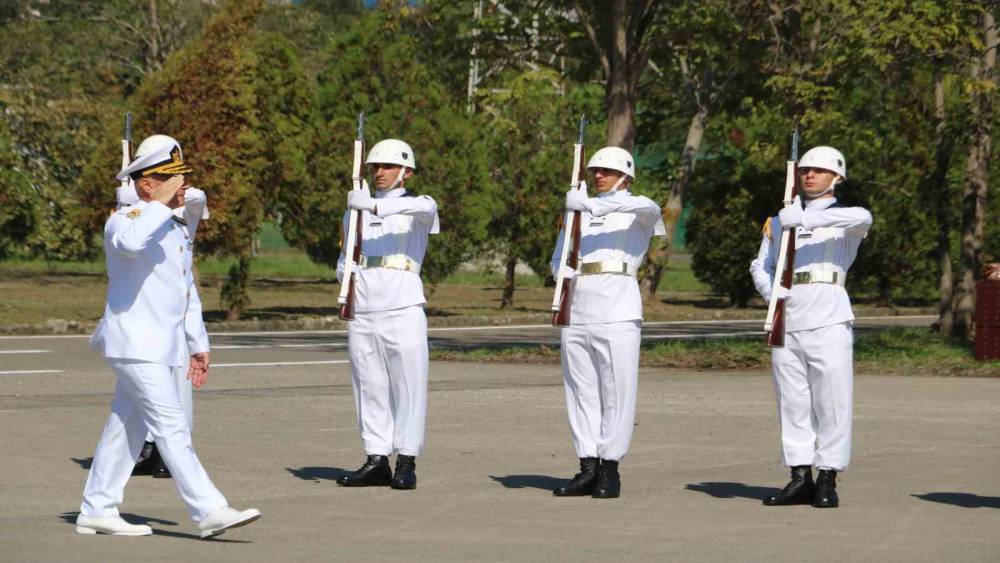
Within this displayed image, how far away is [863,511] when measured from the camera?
10.4 m

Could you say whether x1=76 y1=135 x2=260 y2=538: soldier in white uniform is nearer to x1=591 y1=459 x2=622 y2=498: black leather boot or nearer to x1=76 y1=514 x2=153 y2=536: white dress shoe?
x1=76 y1=514 x2=153 y2=536: white dress shoe

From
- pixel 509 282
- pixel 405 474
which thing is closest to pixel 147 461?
pixel 405 474

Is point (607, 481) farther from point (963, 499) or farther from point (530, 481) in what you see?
point (963, 499)

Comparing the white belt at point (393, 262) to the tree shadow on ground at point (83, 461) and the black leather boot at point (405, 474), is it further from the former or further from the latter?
the tree shadow on ground at point (83, 461)

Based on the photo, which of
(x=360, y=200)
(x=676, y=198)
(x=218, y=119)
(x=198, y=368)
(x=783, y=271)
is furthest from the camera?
(x=676, y=198)

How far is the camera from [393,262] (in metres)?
11.6

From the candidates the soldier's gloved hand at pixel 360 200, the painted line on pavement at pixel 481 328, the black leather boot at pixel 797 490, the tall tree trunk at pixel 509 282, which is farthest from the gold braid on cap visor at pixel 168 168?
the tall tree trunk at pixel 509 282

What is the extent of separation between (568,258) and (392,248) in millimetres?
1111

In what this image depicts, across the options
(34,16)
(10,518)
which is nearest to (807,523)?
(10,518)

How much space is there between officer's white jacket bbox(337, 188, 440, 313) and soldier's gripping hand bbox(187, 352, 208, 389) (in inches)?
76.4

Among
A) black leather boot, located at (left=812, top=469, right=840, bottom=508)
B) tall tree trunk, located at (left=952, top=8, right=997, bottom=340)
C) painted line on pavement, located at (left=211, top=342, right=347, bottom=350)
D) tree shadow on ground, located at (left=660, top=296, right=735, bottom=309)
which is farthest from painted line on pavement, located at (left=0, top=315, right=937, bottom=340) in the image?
black leather boot, located at (left=812, top=469, right=840, bottom=508)

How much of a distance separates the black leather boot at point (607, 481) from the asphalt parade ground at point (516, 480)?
0.10 metres

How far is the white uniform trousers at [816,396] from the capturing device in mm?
10789

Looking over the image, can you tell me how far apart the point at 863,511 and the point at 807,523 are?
0.56 metres
